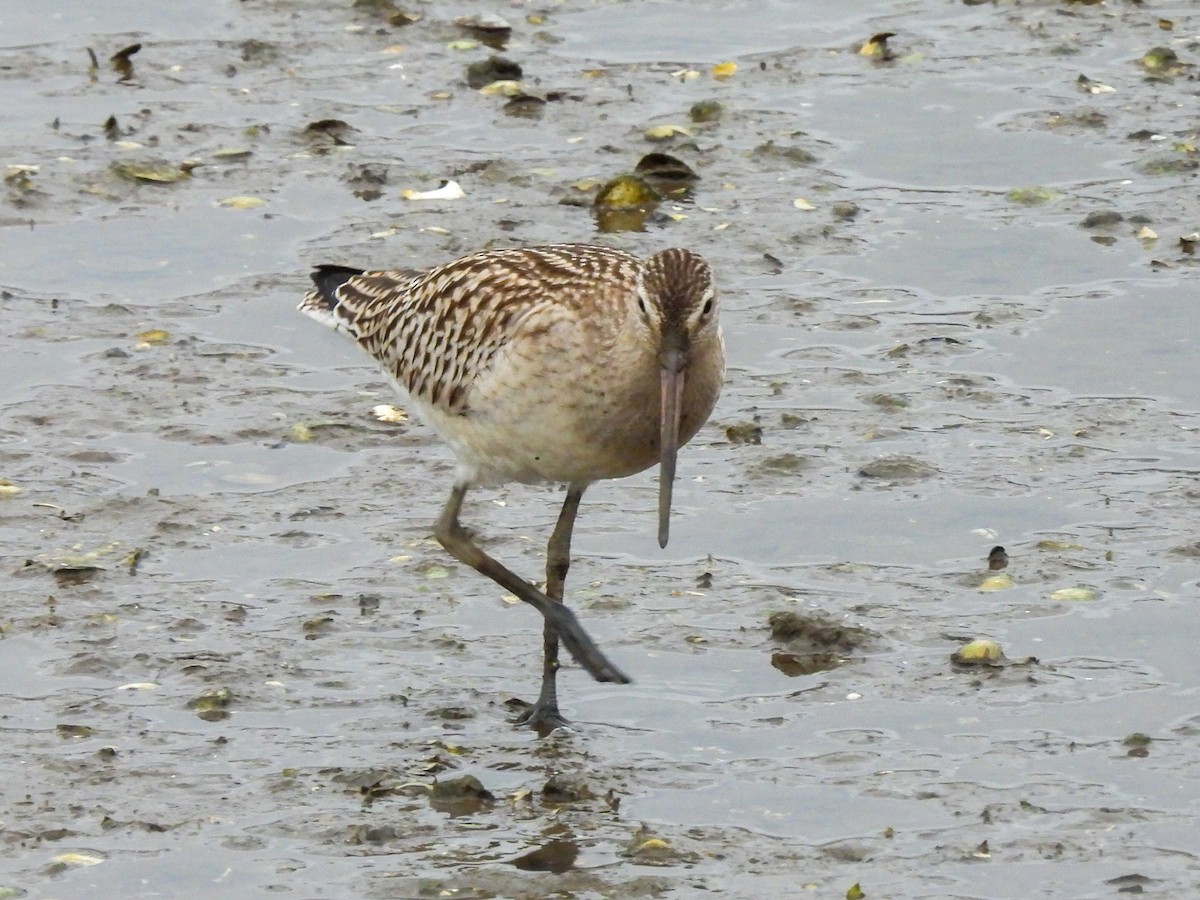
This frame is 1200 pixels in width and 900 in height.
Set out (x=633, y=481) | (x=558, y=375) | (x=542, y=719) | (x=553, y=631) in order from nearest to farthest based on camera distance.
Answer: (x=558, y=375), (x=542, y=719), (x=553, y=631), (x=633, y=481)

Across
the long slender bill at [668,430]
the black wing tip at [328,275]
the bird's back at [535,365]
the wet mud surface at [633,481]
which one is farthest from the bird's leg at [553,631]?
the black wing tip at [328,275]

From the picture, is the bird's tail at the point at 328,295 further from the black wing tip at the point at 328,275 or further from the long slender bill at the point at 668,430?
the long slender bill at the point at 668,430

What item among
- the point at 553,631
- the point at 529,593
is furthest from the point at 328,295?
the point at 553,631

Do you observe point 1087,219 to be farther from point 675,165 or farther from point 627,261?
point 627,261

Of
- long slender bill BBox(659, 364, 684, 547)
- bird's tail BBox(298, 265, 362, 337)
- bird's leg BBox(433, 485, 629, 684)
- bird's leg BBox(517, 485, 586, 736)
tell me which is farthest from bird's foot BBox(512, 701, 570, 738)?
bird's tail BBox(298, 265, 362, 337)

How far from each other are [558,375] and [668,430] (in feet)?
1.28

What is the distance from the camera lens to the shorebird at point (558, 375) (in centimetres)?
696

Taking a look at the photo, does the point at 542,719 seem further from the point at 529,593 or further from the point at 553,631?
the point at 529,593

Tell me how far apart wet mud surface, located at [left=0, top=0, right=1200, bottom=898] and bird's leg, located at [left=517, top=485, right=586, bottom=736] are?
0.35 feet

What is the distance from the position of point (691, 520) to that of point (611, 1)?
6619 mm

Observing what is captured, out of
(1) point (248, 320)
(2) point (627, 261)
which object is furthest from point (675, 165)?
(2) point (627, 261)

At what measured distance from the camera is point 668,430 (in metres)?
→ 6.98

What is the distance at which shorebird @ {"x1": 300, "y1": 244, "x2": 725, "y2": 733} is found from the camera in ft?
22.8

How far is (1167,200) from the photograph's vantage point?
1145 cm
